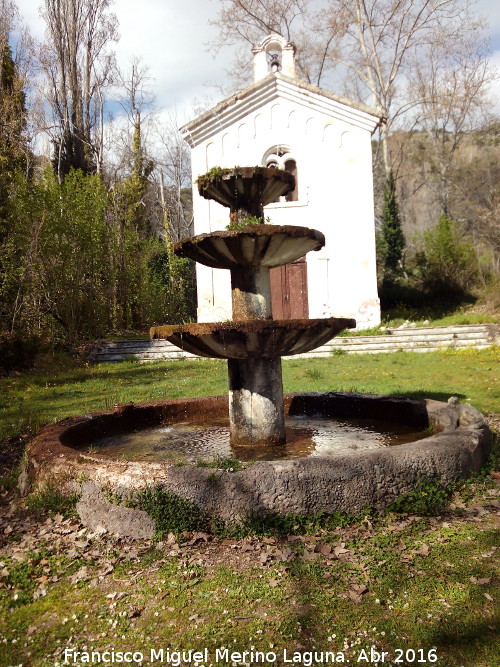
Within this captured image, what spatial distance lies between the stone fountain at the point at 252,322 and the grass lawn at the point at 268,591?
165 cm

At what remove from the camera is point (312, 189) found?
1997 centimetres

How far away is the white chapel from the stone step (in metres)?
2.62

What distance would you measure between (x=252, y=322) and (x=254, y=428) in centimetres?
119

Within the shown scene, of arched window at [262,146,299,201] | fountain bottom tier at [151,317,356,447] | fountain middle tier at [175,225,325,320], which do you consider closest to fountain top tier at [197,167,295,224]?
fountain middle tier at [175,225,325,320]

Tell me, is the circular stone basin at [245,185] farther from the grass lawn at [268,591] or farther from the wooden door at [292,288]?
the wooden door at [292,288]

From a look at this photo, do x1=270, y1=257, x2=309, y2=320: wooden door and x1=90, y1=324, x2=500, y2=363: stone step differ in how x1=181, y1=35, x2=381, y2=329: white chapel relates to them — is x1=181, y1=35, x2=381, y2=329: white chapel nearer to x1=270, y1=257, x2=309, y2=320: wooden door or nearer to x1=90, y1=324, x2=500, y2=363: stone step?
x1=270, y1=257, x2=309, y2=320: wooden door

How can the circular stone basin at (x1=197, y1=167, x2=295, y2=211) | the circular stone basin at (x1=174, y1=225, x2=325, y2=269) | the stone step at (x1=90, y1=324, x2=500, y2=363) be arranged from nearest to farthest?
the circular stone basin at (x1=174, y1=225, x2=325, y2=269)
the circular stone basin at (x1=197, y1=167, x2=295, y2=211)
the stone step at (x1=90, y1=324, x2=500, y2=363)

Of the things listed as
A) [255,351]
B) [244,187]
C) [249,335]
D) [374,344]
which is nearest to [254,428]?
[255,351]

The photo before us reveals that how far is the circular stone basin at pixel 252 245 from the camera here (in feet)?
17.0

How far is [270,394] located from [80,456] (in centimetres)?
185

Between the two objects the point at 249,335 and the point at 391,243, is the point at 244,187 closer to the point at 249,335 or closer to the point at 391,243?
the point at 249,335

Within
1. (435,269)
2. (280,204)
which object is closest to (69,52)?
(280,204)

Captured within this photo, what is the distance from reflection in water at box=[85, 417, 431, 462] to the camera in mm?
A: 5426

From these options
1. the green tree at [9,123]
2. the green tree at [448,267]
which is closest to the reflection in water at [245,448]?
the green tree at [9,123]
